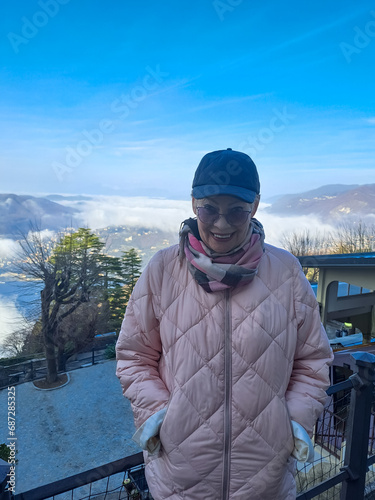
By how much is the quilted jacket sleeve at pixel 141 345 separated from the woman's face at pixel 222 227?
21 centimetres

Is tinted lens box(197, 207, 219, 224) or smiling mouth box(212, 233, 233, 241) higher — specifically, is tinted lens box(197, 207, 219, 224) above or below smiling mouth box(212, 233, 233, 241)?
above

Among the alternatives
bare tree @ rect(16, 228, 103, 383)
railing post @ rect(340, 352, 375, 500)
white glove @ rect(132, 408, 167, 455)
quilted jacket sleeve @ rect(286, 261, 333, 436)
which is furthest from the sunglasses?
bare tree @ rect(16, 228, 103, 383)

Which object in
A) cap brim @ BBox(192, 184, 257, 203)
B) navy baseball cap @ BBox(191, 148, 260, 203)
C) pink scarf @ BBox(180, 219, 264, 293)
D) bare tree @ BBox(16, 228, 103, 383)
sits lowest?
bare tree @ BBox(16, 228, 103, 383)

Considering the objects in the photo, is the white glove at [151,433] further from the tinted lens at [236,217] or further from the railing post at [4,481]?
the tinted lens at [236,217]

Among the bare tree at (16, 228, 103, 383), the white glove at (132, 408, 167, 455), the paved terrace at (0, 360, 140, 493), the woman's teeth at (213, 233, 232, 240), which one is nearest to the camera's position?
the white glove at (132, 408, 167, 455)

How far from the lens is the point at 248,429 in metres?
1.14

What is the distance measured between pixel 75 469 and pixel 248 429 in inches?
278

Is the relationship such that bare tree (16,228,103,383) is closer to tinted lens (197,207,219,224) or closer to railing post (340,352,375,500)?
railing post (340,352,375,500)

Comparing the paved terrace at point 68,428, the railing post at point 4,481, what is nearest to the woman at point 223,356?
the railing post at point 4,481

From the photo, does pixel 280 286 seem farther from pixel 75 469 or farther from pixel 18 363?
pixel 18 363

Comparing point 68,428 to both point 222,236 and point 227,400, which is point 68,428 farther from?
point 222,236

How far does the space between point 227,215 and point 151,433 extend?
0.78 meters

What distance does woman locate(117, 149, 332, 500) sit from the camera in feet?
3.74

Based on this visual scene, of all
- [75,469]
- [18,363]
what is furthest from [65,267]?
[75,469]
